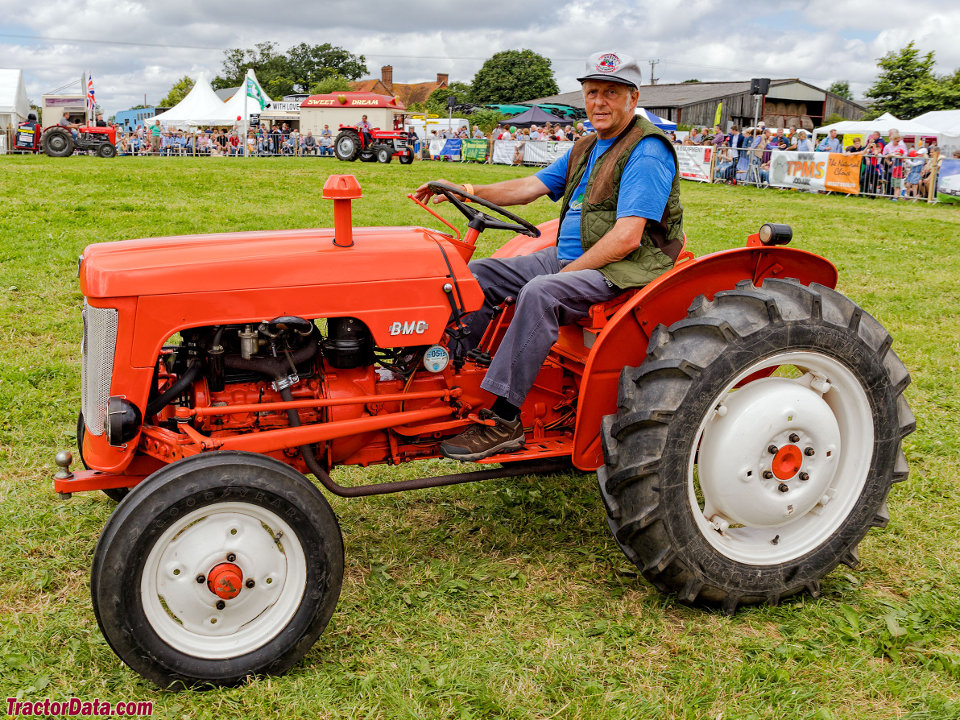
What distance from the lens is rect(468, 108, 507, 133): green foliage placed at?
47253 millimetres

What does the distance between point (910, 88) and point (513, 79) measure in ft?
117

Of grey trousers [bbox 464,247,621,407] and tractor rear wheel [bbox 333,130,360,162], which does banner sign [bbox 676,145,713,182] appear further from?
grey trousers [bbox 464,247,621,407]

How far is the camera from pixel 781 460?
305cm

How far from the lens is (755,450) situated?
3008mm

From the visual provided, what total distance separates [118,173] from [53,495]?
14.0 meters

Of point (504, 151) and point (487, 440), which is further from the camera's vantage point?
point (504, 151)

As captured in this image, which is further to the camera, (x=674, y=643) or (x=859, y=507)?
(x=859, y=507)

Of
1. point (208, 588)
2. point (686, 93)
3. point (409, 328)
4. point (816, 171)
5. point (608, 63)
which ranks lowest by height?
point (208, 588)

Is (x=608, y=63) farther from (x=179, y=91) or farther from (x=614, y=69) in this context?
(x=179, y=91)

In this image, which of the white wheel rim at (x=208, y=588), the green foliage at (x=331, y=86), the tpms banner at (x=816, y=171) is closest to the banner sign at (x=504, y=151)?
the tpms banner at (x=816, y=171)

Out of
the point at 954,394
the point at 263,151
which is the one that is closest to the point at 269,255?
the point at 954,394

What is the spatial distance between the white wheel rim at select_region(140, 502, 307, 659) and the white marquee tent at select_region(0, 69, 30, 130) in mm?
33590

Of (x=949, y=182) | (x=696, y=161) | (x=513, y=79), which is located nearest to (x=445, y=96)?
(x=513, y=79)

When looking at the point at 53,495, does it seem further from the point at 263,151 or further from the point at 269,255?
the point at 263,151
